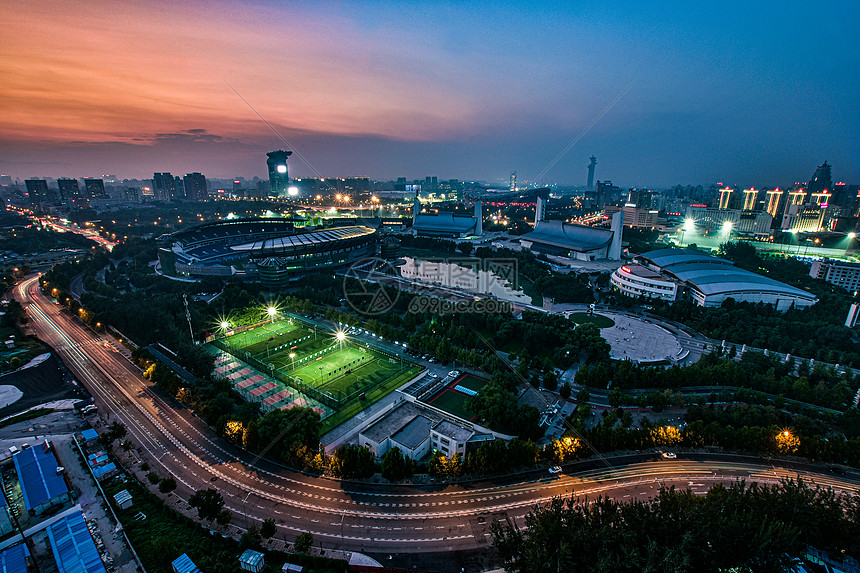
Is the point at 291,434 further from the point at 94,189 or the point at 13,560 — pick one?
the point at 94,189

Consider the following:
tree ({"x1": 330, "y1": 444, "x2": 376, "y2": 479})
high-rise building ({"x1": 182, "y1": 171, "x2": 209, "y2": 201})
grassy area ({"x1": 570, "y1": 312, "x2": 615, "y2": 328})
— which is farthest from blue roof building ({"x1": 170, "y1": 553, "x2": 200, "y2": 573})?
high-rise building ({"x1": 182, "y1": 171, "x2": 209, "y2": 201})

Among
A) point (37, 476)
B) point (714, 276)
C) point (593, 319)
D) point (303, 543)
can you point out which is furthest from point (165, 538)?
point (714, 276)

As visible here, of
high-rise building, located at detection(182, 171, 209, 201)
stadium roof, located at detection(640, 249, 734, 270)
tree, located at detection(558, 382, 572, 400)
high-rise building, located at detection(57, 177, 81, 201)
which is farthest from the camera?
high-rise building, located at detection(182, 171, 209, 201)

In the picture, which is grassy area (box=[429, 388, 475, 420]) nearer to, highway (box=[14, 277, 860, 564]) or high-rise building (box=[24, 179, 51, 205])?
highway (box=[14, 277, 860, 564])

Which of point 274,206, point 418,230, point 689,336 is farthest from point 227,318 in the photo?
point 274,206

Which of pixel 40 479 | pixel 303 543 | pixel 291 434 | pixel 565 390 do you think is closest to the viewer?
pixel 303 543

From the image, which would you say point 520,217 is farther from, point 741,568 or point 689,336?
point 741,568
